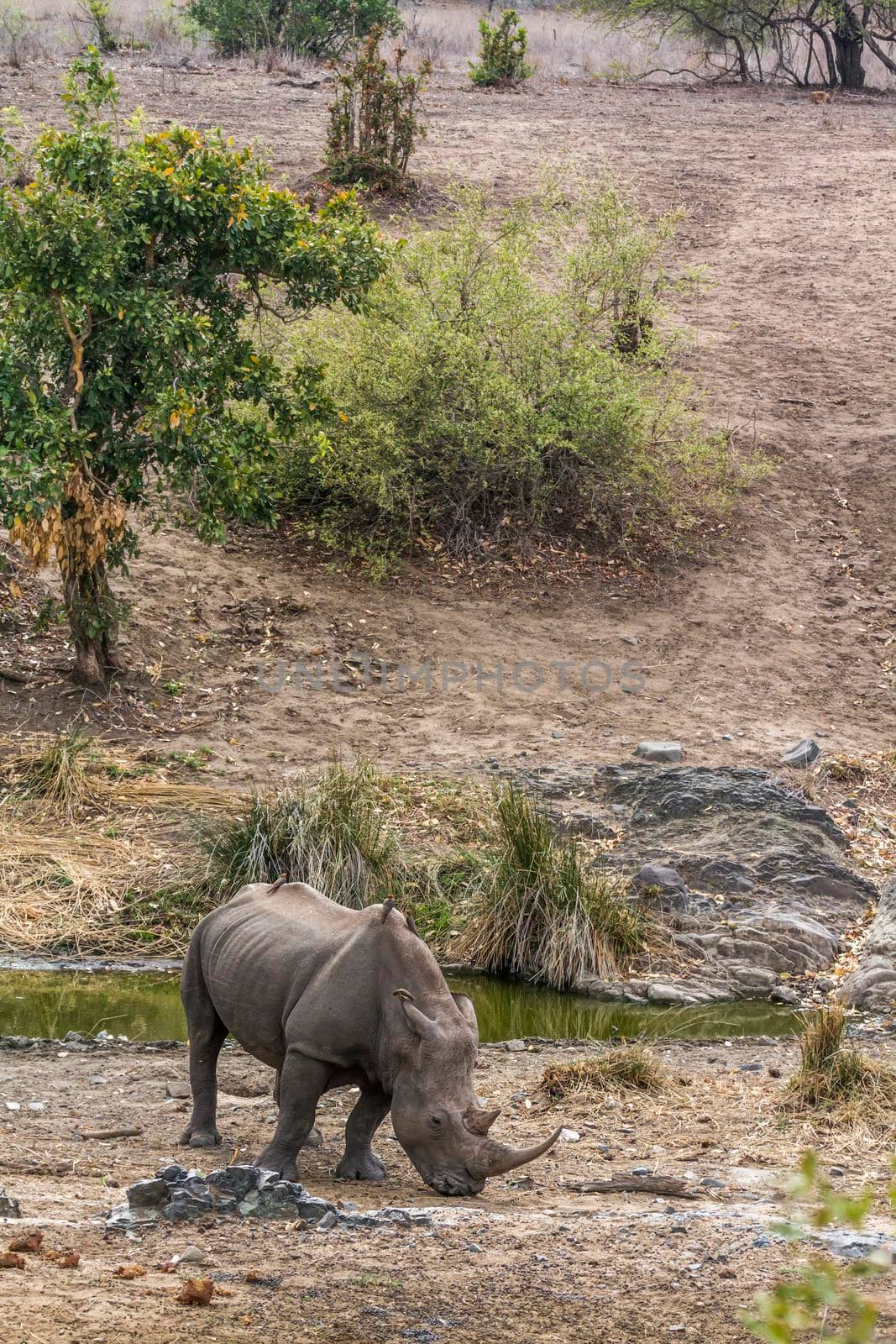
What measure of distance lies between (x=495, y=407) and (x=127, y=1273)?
12322mm

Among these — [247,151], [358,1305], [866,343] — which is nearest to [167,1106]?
[358,1305]

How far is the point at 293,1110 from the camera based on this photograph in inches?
217

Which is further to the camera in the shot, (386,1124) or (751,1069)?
(751,1069)

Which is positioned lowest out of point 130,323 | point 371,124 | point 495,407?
point 495,407

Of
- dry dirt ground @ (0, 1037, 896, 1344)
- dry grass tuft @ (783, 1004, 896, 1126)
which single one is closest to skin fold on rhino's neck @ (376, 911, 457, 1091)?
dry dirt ground @ (0, 1037, 896, 1344)

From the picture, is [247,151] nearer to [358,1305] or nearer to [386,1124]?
[386,1124]

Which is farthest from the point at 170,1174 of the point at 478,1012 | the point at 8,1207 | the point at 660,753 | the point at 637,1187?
the point at 660,753

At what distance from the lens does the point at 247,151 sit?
11.6m

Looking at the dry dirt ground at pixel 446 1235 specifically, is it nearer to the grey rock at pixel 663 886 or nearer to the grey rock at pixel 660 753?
A: the grey rock at pixel 663 886

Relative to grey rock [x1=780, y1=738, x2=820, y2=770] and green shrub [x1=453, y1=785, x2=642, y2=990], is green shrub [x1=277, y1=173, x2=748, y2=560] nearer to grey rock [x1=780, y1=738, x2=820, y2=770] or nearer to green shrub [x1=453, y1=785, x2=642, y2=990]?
grey rock [x1=780, y1=738, x2=820, y2=770]

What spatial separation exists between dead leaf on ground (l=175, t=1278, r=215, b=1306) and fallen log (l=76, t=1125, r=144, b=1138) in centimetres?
236

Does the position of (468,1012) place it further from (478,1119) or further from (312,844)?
(312,844)

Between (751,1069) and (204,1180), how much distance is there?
3819mm

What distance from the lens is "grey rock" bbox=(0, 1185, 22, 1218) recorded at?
4691 mm
